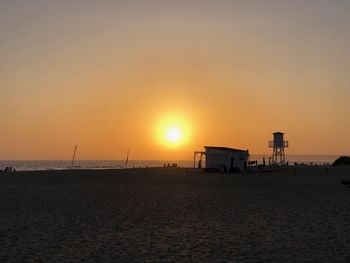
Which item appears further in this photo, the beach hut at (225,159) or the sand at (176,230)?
the beach hut at (225,159)

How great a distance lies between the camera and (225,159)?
67812 millimetres

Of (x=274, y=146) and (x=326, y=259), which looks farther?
(x=274, y=146)

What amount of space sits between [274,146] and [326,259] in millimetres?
82448

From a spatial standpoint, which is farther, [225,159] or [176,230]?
[225,159]

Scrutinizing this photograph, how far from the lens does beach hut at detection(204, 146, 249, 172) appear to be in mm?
67500

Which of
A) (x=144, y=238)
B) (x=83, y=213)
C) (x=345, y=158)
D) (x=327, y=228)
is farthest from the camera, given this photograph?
(x=345, y=158)

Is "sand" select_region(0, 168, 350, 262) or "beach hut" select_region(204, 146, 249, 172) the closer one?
"sand" select_region(0, 168, 350, 262)

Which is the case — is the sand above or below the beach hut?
below

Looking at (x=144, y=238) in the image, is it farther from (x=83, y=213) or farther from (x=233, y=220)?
(x=83, y=213)

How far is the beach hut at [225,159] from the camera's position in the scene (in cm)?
6750

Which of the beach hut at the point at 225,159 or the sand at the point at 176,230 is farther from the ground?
the beach hut at the point at 225,159

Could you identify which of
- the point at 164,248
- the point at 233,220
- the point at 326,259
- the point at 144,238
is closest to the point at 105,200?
the point at 233,220

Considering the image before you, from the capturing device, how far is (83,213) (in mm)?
20469

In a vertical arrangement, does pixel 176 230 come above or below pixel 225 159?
below
